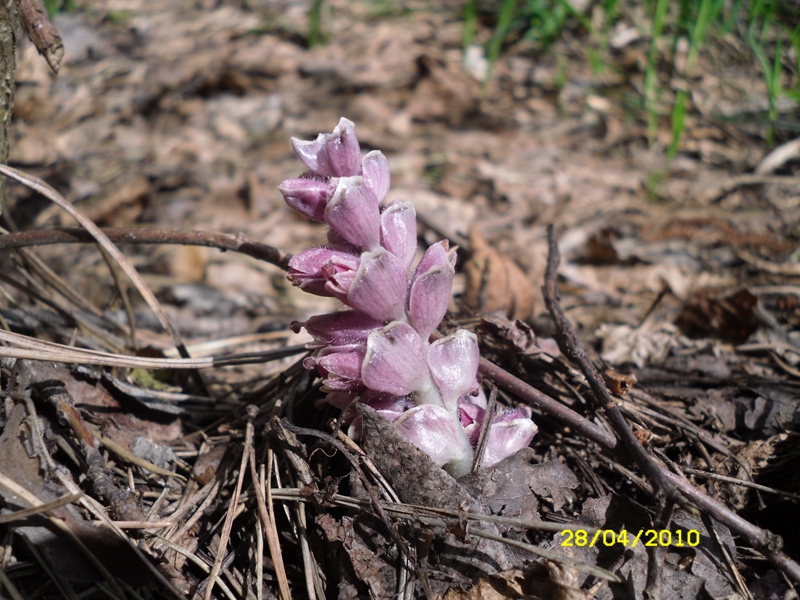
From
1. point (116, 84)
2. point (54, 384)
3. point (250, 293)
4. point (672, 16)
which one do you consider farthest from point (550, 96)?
point (54, 384)

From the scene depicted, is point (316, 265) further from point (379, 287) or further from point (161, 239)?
point (161, 239)

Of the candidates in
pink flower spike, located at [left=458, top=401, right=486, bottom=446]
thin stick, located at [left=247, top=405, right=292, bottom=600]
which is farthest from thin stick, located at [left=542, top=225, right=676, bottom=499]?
thin stick, located at [left=247, top=405, right=292, bottom=600]

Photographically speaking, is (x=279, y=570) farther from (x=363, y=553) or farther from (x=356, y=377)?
(x=356, y=377)

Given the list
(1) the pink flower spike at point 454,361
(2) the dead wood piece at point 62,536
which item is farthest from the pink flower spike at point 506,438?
(2) the dead wood piece at point 62,536

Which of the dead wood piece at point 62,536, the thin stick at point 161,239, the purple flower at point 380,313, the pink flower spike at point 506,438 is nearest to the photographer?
the dead wood piece at point 62,536

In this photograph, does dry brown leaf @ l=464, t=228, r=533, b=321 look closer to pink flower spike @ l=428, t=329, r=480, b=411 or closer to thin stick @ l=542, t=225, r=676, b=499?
thin stick @ l=542, t=225, r=676, b=499
